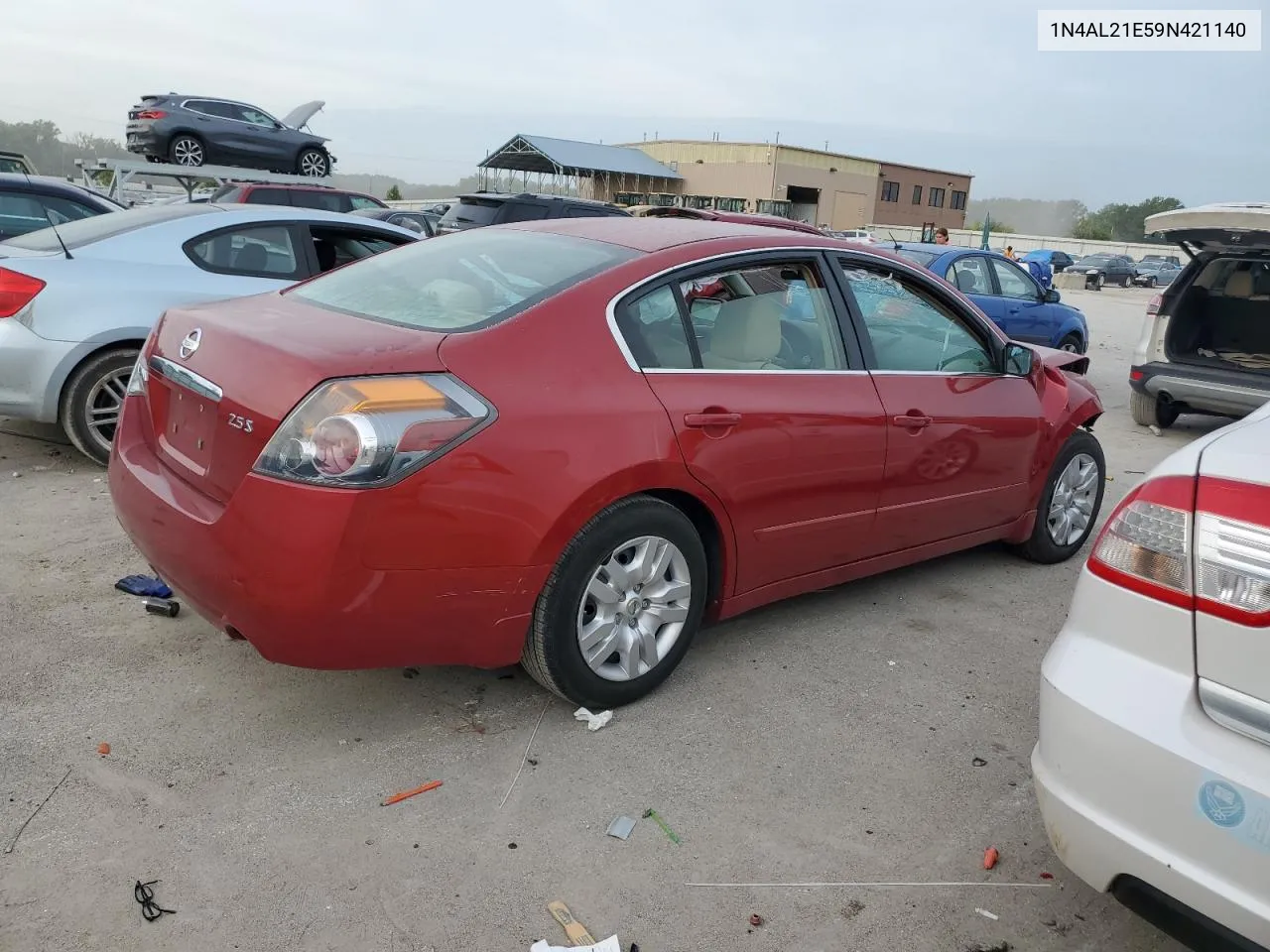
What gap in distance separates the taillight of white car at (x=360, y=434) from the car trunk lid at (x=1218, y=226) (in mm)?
6643

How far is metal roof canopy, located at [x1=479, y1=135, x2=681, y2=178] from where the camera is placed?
48469 mm

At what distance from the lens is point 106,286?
5.51 metres

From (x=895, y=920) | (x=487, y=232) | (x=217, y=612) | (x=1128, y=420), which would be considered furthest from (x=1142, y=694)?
(x=1128, y=420)

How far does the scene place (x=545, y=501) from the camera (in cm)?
294

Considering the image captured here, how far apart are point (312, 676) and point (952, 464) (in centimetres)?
271

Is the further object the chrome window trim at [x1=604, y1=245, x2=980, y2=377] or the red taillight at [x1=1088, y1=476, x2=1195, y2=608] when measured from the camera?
the chrome window trim at [x1=604, y1=245, x2=980, y2=377]

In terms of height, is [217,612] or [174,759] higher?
[217,612]

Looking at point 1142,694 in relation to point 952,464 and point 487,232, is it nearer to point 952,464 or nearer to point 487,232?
point 952,464

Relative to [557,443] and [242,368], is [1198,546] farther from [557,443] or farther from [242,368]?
[242,368]

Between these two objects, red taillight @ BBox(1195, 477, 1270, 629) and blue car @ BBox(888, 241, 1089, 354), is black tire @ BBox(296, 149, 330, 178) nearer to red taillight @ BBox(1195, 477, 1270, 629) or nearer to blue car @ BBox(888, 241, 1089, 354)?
blue car @ BBox(888, 241, 1089, 354)

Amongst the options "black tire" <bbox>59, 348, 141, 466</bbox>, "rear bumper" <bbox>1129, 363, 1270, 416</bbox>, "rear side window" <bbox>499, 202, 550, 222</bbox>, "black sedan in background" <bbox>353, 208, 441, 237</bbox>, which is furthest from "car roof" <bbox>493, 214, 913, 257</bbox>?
Result: "black sedan in background" <bbox>353, 208, 441, 237</bbox>

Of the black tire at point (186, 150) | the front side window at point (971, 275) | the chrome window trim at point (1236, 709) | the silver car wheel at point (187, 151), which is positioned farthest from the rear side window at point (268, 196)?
the chrome window trim at point (1236, 709)

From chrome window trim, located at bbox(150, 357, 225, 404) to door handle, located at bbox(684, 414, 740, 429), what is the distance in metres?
1.44

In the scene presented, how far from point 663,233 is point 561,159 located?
47.3 m
